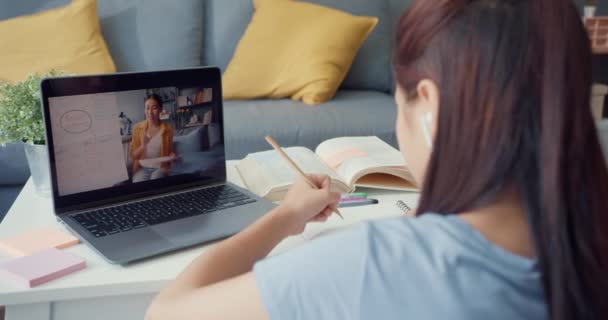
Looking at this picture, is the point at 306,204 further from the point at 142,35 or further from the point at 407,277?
the point at 142,35

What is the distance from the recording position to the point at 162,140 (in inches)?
44.8

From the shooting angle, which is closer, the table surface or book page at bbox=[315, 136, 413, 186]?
the table surface

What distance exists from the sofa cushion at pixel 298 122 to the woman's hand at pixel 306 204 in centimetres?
→ 112

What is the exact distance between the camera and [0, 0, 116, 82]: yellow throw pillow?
90.0 inches

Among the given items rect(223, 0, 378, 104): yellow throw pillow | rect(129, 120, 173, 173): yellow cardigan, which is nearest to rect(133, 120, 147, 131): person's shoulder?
rect(129, 120, 173, 173): yellow cardigan

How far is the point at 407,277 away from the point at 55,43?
82.5 inches

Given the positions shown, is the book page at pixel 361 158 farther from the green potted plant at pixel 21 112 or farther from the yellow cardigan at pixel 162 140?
the green potted plant at pixel 21 112

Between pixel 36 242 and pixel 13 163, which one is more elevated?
pixel 36 242

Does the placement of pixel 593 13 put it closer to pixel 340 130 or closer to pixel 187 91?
pixel 340 130

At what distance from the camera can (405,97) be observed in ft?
2.19

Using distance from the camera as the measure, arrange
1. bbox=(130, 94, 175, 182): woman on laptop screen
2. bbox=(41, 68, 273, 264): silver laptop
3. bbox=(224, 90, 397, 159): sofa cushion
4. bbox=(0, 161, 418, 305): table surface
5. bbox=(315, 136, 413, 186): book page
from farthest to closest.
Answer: bbox=(224, 90, 397, 159): sofa cushion
bbox=(315, 136, 413, 186): book page
bbox=(130, 94, 175, 182): woman on laptop screen
bbox=(41, 68, 273, 264): silver laptop
bbox=(0, 161, 418, 305): table surface

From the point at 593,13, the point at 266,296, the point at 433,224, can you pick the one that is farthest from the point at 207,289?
the point at 593,13

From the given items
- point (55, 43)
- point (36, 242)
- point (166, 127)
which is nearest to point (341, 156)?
point (166, 127)

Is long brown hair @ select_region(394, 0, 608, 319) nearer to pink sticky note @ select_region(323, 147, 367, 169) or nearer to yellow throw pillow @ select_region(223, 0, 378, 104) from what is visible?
pink sticky note @ select_region(323, 147, 367, 169)
